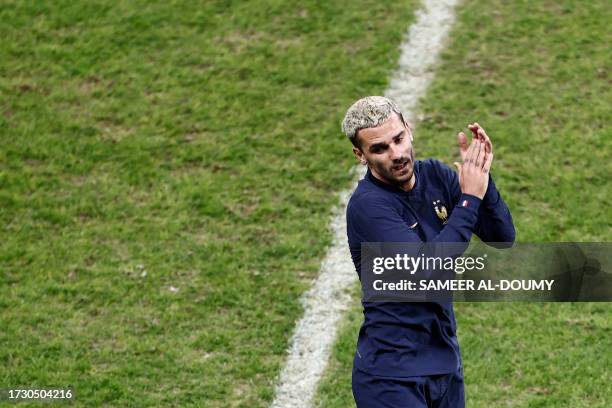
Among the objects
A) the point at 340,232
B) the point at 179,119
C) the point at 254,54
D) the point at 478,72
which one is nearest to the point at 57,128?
the point at 179,119

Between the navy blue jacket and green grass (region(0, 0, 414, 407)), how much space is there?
2461 mm

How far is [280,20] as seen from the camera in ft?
41.6

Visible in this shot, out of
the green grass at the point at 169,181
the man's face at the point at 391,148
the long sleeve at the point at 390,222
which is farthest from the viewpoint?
the green grass at the point at 169,181

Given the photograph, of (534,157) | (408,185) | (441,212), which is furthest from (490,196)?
(534,157)

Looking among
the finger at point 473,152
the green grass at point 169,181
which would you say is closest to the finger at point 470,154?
the finger at point 473,152

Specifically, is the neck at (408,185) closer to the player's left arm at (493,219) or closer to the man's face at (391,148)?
the man's face at (391,148)

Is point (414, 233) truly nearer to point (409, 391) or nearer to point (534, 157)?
point (409, 391)

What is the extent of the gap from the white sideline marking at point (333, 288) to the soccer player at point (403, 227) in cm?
225

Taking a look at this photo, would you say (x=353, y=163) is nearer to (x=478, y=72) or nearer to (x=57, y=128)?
(x=478, y=72)

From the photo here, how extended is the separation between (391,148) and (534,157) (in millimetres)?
5020

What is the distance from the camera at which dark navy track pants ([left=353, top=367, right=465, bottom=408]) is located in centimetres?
594

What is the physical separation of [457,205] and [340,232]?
14.6 feet

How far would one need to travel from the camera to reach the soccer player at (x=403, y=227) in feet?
19.3

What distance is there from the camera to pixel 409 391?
595cm
